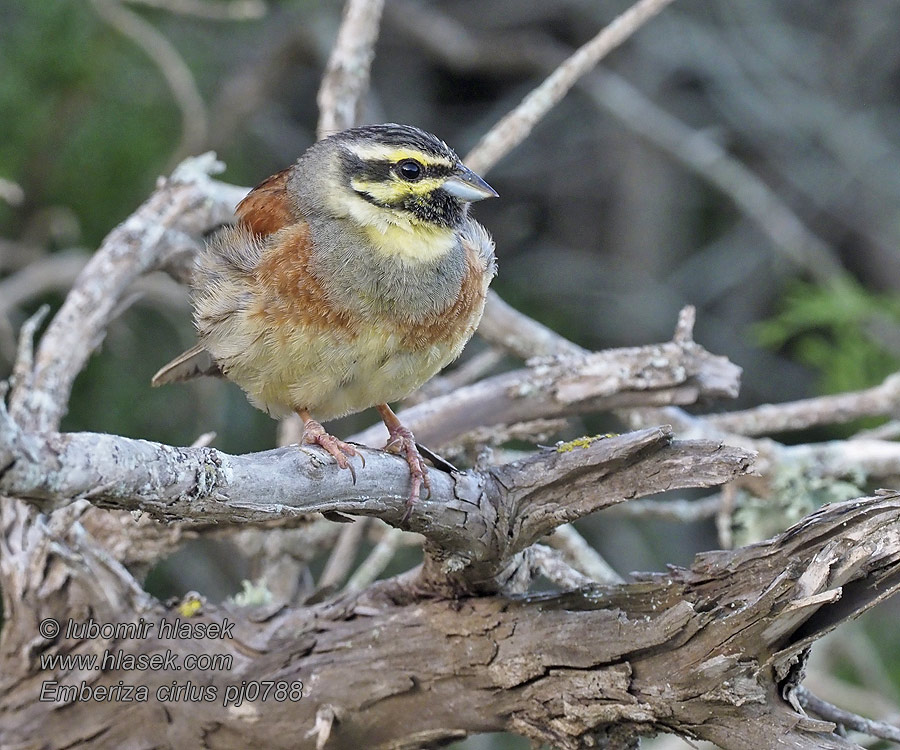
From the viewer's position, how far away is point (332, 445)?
2.76 metres

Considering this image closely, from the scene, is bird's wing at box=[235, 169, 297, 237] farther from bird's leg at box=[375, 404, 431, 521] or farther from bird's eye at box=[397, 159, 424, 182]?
bird's leg at box=[375, 404, 431, 521]

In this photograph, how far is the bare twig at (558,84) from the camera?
162 inches

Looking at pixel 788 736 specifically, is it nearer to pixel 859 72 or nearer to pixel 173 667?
pixel 173 667

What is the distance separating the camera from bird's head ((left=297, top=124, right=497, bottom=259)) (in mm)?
3268

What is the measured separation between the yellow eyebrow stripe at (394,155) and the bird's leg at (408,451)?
75 cm

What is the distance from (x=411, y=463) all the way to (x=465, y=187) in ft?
2.96

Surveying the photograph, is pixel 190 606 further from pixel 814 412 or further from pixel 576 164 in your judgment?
pixel 576 164

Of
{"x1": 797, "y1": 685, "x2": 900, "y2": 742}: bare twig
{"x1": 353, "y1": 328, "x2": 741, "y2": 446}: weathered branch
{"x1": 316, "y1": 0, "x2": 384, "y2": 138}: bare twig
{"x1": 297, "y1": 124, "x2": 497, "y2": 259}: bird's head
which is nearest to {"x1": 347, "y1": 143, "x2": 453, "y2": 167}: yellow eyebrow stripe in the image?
{"x1": 297, "y1": 124, "x2": 497, "y2": 259}: bird's head

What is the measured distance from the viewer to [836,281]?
5582 millimetres

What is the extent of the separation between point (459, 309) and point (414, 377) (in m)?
0.25

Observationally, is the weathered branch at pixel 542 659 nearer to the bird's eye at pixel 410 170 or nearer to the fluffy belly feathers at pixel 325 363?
the fluffy belly feathers at pixel 325 363

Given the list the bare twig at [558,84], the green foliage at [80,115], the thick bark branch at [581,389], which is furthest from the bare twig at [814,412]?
the green foliage at [80,115]

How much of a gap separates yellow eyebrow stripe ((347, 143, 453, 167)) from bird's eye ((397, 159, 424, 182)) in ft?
0.05

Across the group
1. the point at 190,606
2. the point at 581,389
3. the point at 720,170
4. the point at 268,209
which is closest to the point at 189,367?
the point at 268,209
